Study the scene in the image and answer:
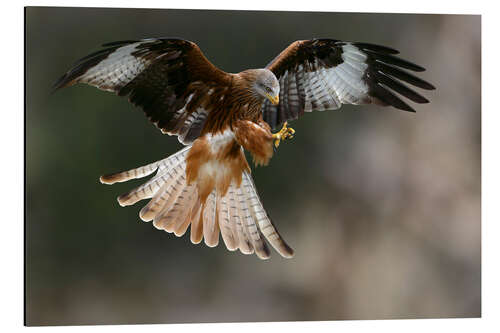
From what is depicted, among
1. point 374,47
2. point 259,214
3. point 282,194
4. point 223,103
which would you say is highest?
point 374,47

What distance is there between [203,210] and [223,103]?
0.59 metres

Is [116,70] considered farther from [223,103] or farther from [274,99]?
[274,99]

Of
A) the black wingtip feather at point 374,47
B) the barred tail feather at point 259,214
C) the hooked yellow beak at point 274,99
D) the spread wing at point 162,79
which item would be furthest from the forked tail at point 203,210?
the black wingtip feather at point 374,47

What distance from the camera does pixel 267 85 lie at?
126 inches

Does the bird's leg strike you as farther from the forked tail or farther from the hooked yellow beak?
the forked tail

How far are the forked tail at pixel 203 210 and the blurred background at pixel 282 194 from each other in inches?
2.4

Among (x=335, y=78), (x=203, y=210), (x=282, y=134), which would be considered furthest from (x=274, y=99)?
(x=203, y=210)

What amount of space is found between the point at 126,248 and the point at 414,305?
1.65 m

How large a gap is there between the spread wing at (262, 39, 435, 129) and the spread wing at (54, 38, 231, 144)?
339 millimetres

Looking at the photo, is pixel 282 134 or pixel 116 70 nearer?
pixel 116 70

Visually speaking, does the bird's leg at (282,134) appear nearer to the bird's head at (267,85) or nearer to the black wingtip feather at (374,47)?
the bird's head at (267,85)

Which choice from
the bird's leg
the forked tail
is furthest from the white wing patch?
the bird's leg

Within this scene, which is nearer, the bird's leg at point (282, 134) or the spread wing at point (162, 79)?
the spread wing at point (162, 79)

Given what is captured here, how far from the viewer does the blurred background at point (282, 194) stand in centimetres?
336
